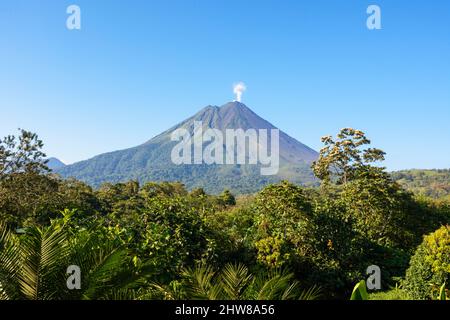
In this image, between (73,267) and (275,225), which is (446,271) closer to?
(275,225)

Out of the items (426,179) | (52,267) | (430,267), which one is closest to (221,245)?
(430,267)

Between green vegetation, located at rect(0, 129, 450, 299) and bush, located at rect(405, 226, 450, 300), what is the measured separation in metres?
0.02

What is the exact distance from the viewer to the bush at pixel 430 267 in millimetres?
8125

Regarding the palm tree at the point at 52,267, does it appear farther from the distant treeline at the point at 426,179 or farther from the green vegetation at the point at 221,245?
the distant treeline at the point at 426,179

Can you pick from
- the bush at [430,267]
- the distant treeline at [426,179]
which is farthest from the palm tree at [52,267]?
the distant treeline at [426,179]

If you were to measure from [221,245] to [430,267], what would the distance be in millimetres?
4175

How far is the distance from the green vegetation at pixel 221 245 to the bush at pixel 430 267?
0.02 metres

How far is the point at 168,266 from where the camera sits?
711cm

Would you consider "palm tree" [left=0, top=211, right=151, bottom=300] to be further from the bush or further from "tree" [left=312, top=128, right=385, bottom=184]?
"tree" [left=312, top=128, right=385, bottom=184]

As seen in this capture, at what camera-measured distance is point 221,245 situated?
28.0 ft

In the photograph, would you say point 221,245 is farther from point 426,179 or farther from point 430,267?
point 426,179

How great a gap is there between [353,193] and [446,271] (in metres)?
6.05

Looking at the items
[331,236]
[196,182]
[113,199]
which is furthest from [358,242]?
[196,182]
